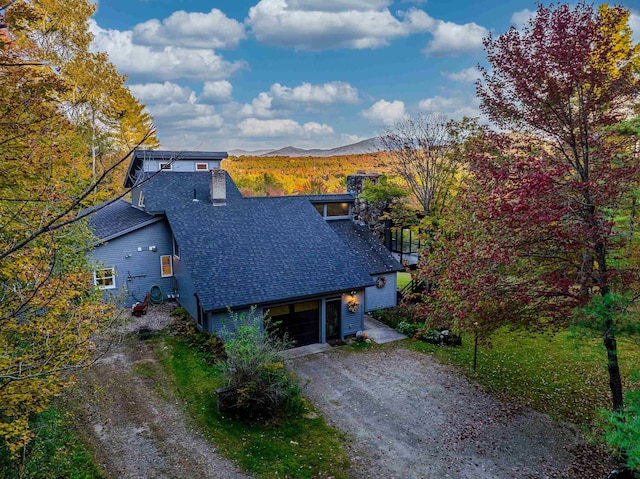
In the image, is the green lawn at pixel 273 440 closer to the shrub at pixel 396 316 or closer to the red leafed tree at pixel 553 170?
the red leafed tree at pixel 553 170

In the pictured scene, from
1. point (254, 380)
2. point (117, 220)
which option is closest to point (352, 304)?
point (254, 380)

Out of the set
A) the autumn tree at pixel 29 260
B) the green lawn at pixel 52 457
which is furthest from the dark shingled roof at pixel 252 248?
the autumn tree at pixel 29 260

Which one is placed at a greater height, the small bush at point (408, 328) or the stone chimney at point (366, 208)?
the stone chimney at point (366, 208)

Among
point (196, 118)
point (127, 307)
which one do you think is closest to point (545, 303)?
point (127, 307)

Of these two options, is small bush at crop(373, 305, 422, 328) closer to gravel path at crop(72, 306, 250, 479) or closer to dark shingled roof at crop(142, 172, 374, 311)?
dark shingled roof at crop(142, 172, 374, 311)

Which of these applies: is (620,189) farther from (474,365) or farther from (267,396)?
(267,396)

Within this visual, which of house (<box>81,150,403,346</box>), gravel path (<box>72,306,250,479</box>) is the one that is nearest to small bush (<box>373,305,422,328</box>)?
house (<box>81,150,403,346</box>)

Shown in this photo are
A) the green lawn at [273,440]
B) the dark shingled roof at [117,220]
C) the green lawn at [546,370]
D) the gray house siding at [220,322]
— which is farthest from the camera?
the dark shingled roof at [117,220]

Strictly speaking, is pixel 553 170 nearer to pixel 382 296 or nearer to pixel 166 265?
pixel 382 296
